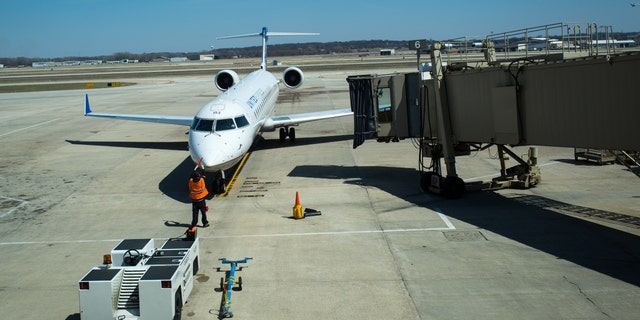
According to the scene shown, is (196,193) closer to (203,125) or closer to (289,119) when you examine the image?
(203,125)

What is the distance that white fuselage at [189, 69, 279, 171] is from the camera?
1895cm

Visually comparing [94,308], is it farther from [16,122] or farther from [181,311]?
[16,122]

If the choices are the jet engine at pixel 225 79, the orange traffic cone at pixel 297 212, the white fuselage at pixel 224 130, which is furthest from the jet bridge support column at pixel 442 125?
the jet engine at pixel 225 79

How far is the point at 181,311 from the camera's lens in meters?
10.2

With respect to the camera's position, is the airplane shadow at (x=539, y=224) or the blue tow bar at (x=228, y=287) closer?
the blue tow bar at (x=228, y=287)

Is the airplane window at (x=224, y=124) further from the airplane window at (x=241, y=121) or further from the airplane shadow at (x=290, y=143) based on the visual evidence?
the airplane shadow at (x=290, y=143)

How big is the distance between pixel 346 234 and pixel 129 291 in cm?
620

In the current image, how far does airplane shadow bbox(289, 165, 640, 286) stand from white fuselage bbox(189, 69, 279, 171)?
Result: 12.6 ft

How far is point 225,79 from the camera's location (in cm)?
3531

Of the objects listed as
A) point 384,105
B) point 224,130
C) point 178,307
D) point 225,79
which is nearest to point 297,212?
point 224,130

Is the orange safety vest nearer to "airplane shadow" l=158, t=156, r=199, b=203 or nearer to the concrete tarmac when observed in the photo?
the concrete tarmac

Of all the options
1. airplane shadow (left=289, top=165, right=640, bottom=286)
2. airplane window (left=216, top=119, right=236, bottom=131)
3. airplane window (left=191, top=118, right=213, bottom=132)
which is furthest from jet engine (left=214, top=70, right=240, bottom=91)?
airplane shadow (left=289, top=165, right=640, bottom=286)

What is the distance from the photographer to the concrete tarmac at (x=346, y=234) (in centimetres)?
1059

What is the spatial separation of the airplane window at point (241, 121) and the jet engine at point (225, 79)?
13691 mm
